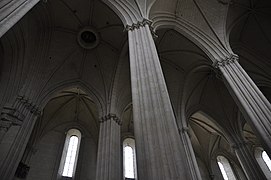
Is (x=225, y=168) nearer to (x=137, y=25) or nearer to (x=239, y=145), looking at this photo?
(x=239, y=145)

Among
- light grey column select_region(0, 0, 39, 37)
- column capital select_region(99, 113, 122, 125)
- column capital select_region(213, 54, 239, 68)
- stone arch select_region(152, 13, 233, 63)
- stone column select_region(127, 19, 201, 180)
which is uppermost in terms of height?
stone arch select_region(152, 13, 233, 63)

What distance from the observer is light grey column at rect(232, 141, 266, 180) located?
10531 millimetres

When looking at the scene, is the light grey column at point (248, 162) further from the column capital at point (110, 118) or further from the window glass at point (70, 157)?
the window glass at point (70, 157)

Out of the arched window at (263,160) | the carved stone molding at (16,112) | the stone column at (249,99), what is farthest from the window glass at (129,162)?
the arched window at (263,160)

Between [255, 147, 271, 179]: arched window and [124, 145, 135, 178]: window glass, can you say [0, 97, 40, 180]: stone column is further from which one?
[255, 147, 271, 179]: arched window

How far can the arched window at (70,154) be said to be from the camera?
41.7 ft

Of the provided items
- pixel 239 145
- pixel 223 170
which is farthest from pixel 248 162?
pixel 223 170

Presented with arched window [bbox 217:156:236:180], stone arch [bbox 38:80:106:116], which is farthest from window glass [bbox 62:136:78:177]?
arched window [bbox 217:156:236:180]

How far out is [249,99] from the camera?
7.83 meters

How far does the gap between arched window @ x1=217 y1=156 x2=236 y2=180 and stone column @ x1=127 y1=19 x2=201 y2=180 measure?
13938 millimetres

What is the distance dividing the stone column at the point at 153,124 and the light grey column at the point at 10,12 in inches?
135

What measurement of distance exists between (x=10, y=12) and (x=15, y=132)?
5.04m

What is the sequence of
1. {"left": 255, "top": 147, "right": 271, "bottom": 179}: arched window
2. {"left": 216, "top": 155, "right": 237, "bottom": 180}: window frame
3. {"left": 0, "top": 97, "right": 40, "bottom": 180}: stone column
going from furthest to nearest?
1. {"left": 216, "top": 155, "right": 237, "bottom": 180}: window frame
2. {"left": 255, "top": 147, "right": 271, "bottom": 179}: arched window
3. {"left": 0, "top": 97, "right": 40, "bottom": 180}: stone column

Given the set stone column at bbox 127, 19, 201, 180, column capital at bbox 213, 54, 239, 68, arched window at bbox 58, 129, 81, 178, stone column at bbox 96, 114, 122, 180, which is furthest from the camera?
arched window at bbox 58, 129, 81, 178
